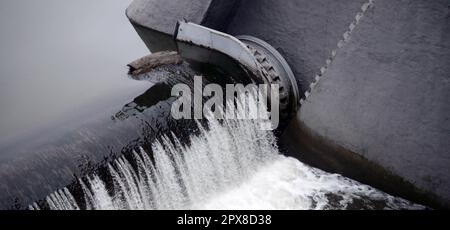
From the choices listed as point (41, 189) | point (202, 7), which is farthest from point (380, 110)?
point (41, 189)

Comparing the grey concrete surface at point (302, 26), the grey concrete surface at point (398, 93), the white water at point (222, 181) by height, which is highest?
the grey concrete surface at point (302, 26)

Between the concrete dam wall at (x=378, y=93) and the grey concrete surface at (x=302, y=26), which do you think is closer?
the concrete dam wall at (x=378, y=93)

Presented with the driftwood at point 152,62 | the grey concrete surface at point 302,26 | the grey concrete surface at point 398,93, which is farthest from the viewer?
the driftwood at point 152,62

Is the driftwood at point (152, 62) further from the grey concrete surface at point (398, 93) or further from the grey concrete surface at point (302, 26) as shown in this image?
the grey concrete surface at point (398, 93)

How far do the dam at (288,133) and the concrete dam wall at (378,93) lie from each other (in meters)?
0.01

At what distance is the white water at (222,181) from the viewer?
4387 mm

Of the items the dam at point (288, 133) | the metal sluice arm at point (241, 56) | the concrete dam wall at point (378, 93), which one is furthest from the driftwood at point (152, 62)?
the concrete dam wall at point (378, 93)

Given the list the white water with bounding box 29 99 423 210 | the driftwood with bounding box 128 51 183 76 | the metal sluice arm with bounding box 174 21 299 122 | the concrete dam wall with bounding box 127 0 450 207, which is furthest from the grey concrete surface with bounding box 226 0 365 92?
the driftwood with bounding box 128 51 183 76

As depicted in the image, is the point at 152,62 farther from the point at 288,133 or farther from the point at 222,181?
the point at 288,133

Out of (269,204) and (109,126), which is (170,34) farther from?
(269,204)

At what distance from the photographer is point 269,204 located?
5.23 metres

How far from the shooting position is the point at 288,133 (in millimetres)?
6102

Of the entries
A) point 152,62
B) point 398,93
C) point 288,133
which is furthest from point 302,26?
point 152,62
